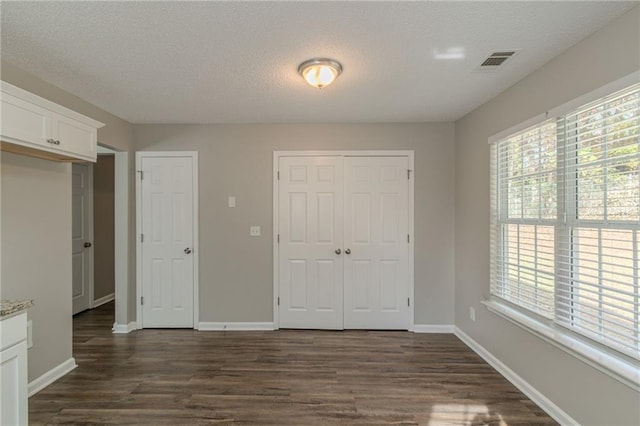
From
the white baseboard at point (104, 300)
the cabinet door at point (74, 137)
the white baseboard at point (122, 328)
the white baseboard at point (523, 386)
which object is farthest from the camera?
the white baseboard at point (104, 300)

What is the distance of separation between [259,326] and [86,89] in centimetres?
291

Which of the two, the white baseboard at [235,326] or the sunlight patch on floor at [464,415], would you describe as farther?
the white baseboard at [235,326]

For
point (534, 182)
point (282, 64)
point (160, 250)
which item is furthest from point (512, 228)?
point (160, 250)

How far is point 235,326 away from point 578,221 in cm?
339

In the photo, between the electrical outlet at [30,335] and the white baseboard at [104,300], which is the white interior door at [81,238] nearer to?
the white baseboard at [104,300]

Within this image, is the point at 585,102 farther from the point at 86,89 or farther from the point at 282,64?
the point at 86,89

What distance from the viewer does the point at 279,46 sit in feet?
6.20

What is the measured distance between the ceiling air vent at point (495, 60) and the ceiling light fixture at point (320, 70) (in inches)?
40.2

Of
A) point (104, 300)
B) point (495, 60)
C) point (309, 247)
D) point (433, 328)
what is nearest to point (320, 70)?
point (495, 60)

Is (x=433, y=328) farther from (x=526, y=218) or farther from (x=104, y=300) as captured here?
(x=104, y=300)

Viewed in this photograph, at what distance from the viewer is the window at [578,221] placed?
1595mm

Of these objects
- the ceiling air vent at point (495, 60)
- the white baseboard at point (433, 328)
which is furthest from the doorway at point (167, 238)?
the ceiling air vent at point (495, 60)

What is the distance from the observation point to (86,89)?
2.56 meters

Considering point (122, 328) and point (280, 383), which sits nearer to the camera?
point (280, 383)
